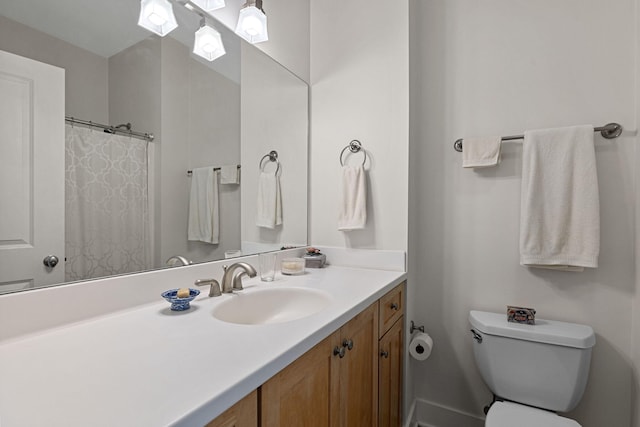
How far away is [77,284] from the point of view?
0.81 metres

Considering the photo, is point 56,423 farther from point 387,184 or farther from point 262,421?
point 387,184

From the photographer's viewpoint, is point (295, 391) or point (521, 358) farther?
point (521, 358)

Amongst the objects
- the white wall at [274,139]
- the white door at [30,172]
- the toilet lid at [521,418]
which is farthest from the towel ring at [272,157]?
the toilet lid at [521,418]

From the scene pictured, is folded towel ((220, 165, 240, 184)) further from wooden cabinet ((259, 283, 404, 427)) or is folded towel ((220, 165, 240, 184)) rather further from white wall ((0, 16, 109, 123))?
wooden cabinet ((259, 283, 404, 427))

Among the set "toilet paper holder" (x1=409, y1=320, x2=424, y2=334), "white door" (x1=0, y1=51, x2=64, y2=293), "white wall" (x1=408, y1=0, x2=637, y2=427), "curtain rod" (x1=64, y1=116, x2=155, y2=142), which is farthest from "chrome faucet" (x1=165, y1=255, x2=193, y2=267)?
"toilet paper holder" (x1=409, y1=320, x2=424, y2=334)

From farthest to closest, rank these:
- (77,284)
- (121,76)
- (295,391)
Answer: (121,76), (77,284), (295,391)

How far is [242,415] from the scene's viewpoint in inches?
20.9

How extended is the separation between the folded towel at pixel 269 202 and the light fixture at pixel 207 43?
0.57 meters

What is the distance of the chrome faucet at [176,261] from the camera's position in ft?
3.49

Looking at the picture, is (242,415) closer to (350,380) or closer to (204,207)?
(350,380)

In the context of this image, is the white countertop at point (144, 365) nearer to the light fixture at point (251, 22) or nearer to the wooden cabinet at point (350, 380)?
the wooden cabinet at point (350, 380)

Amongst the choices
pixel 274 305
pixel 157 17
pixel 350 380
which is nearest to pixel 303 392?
pixel 350 380

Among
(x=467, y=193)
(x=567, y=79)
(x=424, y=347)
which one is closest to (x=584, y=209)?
(x=467, y=193)

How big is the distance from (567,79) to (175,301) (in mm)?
1894
